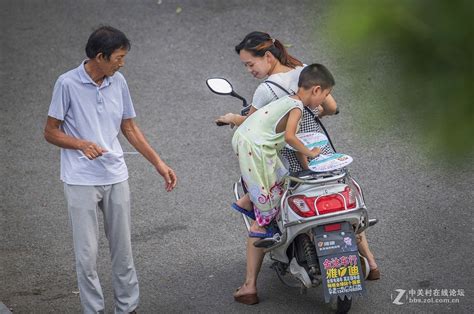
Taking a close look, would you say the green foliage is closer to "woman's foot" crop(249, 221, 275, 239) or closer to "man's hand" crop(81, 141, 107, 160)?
"man's hand" crop(81, 141, 107, 160)

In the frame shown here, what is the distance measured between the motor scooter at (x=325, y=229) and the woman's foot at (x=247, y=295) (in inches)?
16.4

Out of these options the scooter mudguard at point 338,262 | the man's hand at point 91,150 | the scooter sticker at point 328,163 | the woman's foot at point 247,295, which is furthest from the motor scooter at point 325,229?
the man's hand at point 91,150

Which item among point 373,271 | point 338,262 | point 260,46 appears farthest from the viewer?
point 373,271

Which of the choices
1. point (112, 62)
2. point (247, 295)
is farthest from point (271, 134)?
point (247, 295)

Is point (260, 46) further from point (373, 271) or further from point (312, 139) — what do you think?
point (373, 271)

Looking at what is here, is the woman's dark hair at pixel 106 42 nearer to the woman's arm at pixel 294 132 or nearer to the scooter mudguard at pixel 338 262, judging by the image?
the woman's arm at pixel 294 132

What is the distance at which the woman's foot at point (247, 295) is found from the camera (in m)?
5.65

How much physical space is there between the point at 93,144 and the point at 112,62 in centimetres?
48

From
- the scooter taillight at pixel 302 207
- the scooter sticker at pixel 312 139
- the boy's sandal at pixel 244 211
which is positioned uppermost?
the scooter sticker at pixel 312 139

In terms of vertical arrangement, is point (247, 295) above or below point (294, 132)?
below

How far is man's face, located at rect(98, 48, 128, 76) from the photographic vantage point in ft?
16.2

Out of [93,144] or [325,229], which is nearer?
[93,144]

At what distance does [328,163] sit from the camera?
16.6 feet

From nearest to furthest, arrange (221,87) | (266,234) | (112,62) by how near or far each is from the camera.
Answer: (112,62), (221,87), (266,234)
